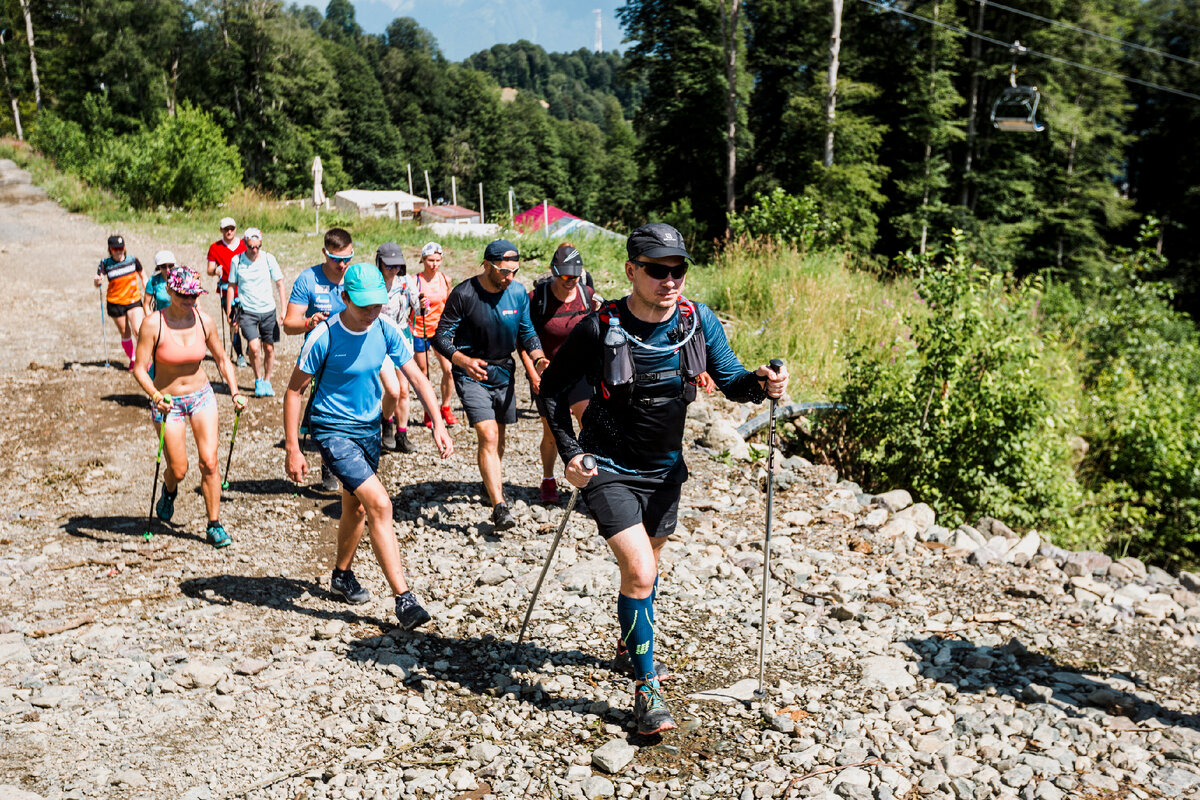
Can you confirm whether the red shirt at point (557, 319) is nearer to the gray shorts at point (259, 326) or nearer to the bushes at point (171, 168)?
the gray shorts at point (259, 326)

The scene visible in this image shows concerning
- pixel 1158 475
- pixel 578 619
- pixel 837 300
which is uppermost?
pixel 837 300

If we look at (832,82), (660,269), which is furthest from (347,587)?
(832,82)

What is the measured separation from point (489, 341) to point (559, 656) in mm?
2382

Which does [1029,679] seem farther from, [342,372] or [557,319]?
[342,372]

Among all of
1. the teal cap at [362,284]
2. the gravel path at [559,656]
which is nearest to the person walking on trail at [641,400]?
the gravel path at [559,656]

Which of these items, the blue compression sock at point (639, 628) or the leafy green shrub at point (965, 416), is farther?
the leafy green shrub at point (965, 416)

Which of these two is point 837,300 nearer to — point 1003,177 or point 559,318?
point 559,318

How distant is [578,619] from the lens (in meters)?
5.35

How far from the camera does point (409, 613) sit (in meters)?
5.01

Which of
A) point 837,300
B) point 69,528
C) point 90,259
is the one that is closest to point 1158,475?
point 837,300

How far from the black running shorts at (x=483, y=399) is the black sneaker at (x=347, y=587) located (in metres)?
1.37

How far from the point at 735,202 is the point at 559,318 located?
101 feet

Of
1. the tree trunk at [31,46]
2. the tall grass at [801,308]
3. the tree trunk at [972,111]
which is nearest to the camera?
the tall grass at [801,308]

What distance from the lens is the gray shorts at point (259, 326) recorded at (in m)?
9.84
